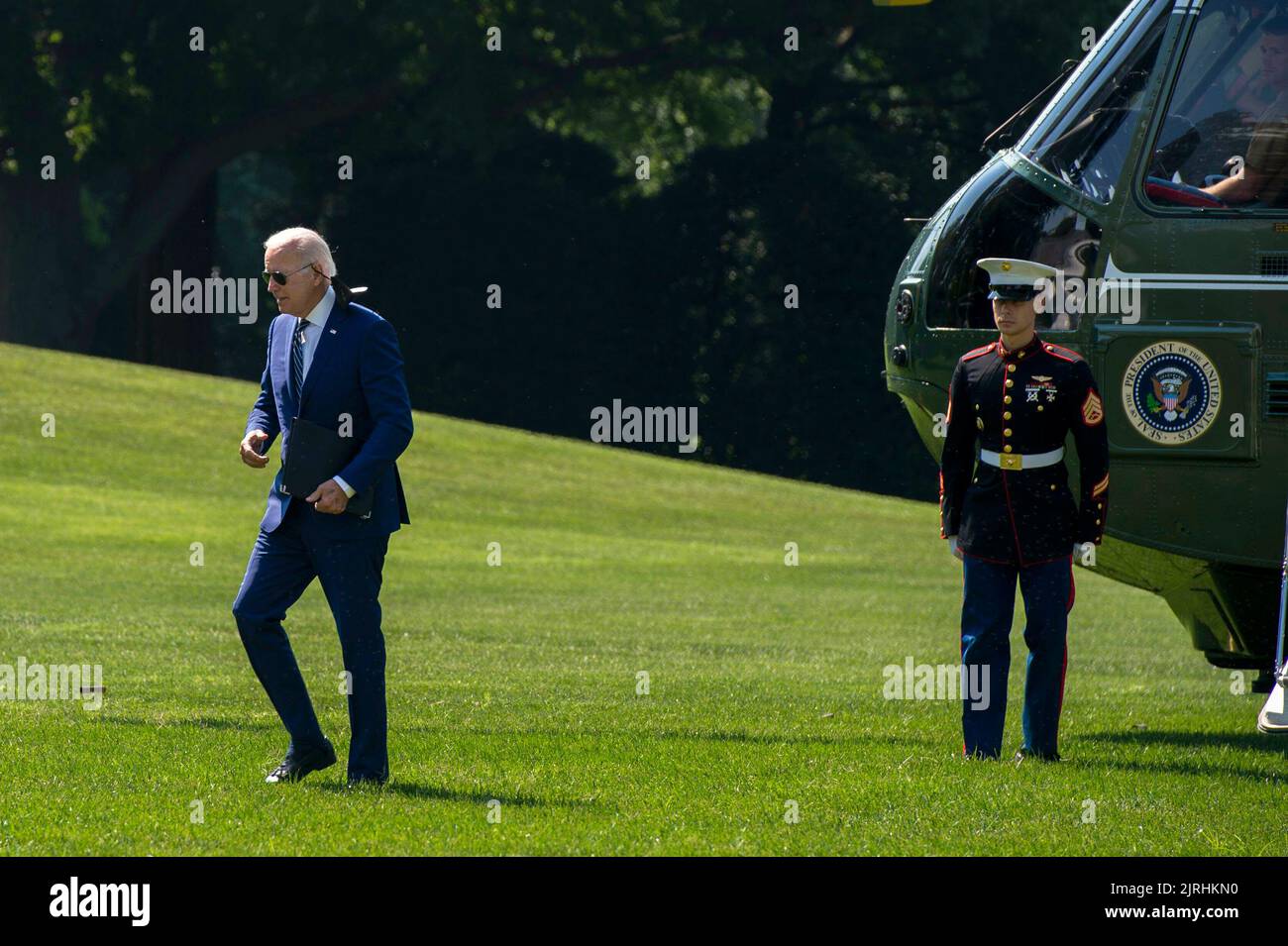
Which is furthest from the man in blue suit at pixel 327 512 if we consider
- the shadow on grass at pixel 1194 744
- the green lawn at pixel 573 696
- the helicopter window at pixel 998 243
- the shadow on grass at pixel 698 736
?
the shadow on grass at pixel 1194 744

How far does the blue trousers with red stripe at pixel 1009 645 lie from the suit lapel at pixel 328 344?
9.03ft

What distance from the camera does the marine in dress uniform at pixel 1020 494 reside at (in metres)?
8.07

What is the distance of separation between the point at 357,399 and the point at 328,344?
0.22m

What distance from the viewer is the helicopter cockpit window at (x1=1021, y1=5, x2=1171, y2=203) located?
8.81 m

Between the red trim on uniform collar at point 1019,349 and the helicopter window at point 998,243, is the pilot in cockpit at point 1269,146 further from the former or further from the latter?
the red trim on uniform collar at point 1019,349

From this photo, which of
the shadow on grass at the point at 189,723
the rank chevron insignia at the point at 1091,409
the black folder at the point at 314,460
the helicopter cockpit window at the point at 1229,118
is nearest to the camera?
the black folder at the point at 314,460

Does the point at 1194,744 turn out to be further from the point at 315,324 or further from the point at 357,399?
the point at 315,324

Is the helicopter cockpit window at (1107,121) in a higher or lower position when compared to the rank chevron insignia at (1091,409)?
higher

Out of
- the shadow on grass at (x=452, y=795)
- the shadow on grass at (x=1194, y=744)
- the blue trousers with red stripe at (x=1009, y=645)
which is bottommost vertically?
the shadow on grass at (x=1194, y=744)

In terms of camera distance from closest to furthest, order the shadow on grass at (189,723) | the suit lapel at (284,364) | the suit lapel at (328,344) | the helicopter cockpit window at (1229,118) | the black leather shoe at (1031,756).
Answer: the suit lapel at (328,344)
the suit lapel at (284,364)
the black leather shoe at (1031,756)
the helicopter cockpit window at (1229,118)
the shadow on grass at (189,723)

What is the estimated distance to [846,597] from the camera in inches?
749

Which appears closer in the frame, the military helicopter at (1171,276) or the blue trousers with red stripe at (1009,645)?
the blue trousers with red stripe at (1009,645)

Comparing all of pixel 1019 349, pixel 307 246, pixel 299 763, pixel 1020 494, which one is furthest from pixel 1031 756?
pixel 307 246

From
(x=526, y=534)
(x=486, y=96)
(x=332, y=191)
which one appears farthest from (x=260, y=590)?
(x=332, y=191)
